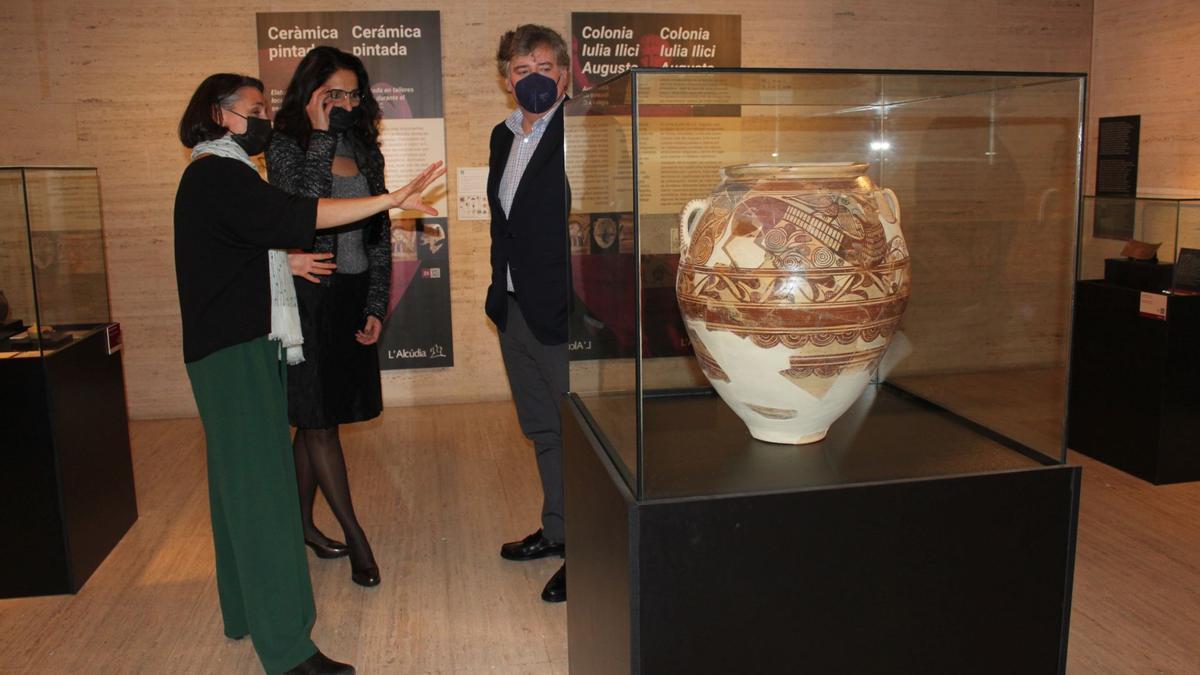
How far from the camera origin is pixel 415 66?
539 cm

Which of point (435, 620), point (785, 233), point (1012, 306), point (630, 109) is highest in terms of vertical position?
point (630, 109)

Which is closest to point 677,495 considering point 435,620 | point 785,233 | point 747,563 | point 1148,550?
point 747,563

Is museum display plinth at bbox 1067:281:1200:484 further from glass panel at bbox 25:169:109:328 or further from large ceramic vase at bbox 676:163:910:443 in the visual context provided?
glass panel at bbox 25:169:109:328

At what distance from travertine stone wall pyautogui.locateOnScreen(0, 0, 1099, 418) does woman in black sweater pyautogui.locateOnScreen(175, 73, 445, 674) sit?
306 centimetres

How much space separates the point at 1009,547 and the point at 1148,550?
2.17 meters

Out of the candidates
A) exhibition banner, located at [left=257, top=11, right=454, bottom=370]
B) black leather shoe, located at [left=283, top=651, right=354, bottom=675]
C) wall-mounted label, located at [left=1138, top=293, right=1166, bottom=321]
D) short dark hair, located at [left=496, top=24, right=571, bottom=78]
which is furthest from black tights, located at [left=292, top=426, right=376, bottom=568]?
wall-mounted label, located at [left=1138, top=293, right=1166, bottom=321]

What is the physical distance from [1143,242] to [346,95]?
11.3 feet

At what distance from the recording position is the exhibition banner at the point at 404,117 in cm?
525

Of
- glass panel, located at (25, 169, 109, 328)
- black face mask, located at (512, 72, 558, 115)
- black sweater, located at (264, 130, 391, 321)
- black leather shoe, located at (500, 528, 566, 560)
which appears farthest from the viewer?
black leather shoe, located at (500, 528, 566, 560)

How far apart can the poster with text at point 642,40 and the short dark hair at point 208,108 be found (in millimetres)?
3222

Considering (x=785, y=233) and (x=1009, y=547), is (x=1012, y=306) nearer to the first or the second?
(x=1009, y=547)

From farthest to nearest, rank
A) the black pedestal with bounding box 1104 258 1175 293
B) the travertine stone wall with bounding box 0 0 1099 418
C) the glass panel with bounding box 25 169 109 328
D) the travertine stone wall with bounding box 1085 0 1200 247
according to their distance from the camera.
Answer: the travertine stone wall with bounding box 1085 0 1200 247 < the travertine stone wall with bounding box 0 0 1099 418 < the black pedestal with bounding box 1104 258 1175 293 < the glass panel with bounding box 25 169 109 328

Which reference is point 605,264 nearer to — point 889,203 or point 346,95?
point 889,203

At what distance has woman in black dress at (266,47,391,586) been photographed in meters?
2.83
